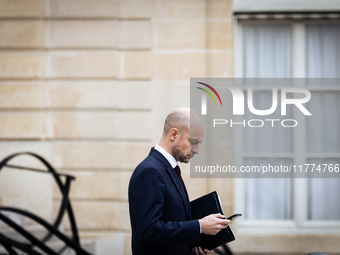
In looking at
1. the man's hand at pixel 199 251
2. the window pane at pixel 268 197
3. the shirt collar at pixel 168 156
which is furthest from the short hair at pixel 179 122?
the window pane at pixel 268 197

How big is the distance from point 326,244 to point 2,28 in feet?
14.8

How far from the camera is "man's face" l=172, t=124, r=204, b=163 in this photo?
1.79m

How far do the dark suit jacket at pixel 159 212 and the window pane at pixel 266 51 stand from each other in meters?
2.77

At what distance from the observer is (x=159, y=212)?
5.45 ft

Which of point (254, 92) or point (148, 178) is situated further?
point (254, 92)

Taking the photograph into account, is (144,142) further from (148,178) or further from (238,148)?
(148,178)

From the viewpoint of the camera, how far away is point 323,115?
420cm

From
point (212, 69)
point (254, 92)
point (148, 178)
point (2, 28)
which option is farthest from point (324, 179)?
point (2, 28)

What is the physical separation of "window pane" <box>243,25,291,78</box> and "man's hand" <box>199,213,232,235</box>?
285cm

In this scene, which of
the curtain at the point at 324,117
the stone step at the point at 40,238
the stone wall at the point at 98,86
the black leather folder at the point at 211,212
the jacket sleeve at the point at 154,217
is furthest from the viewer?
the curtain at the point at 324,117

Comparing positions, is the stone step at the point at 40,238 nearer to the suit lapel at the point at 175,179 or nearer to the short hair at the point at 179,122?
the suit lapel at the point at 175,179

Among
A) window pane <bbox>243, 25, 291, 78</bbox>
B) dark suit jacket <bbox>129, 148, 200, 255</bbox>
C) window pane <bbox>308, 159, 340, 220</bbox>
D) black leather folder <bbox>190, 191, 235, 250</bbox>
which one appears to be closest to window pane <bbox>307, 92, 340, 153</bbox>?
window pane <bbox>308, 159, 340, 220</bbox>

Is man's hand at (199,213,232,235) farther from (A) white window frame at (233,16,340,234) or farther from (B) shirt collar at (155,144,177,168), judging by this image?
(A) white window frame at (233,16,340,234)

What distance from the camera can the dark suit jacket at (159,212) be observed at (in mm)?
1631
